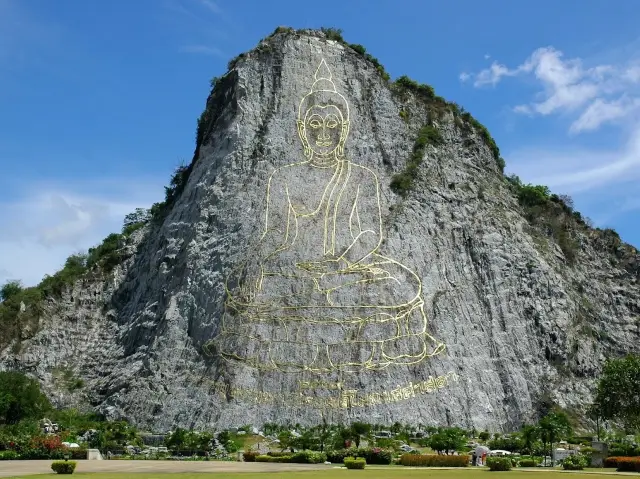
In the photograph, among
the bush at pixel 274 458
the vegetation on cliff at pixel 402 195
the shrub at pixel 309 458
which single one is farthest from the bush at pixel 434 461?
the vegetation on cliff at pixel 402 195

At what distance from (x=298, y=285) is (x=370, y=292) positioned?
3403mm

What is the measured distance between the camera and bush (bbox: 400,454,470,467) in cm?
2305

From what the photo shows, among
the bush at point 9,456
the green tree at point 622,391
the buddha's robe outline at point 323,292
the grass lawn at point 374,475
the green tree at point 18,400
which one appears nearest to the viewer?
the grass lawn at point 374,475

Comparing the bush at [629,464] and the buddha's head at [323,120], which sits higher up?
the buddha's head at [323,120]

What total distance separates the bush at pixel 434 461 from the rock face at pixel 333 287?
404 inches

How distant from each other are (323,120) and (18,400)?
849 inches

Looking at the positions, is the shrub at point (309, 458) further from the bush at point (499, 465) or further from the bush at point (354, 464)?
the bush at point (499, 465)

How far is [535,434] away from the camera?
28281mm

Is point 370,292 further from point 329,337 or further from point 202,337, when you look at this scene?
point 202,337

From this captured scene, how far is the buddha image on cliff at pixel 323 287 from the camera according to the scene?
35.7m

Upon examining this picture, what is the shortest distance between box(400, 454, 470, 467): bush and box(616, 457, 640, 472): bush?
4.28m

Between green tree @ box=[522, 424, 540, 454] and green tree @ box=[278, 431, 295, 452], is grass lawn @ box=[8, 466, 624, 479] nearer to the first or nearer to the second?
green tree @ box=[522, 424, 540, 454]

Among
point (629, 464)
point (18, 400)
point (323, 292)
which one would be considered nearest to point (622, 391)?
point (629, 464)

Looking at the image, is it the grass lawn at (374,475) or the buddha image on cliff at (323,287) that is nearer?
the grass lawn at (374,475)
